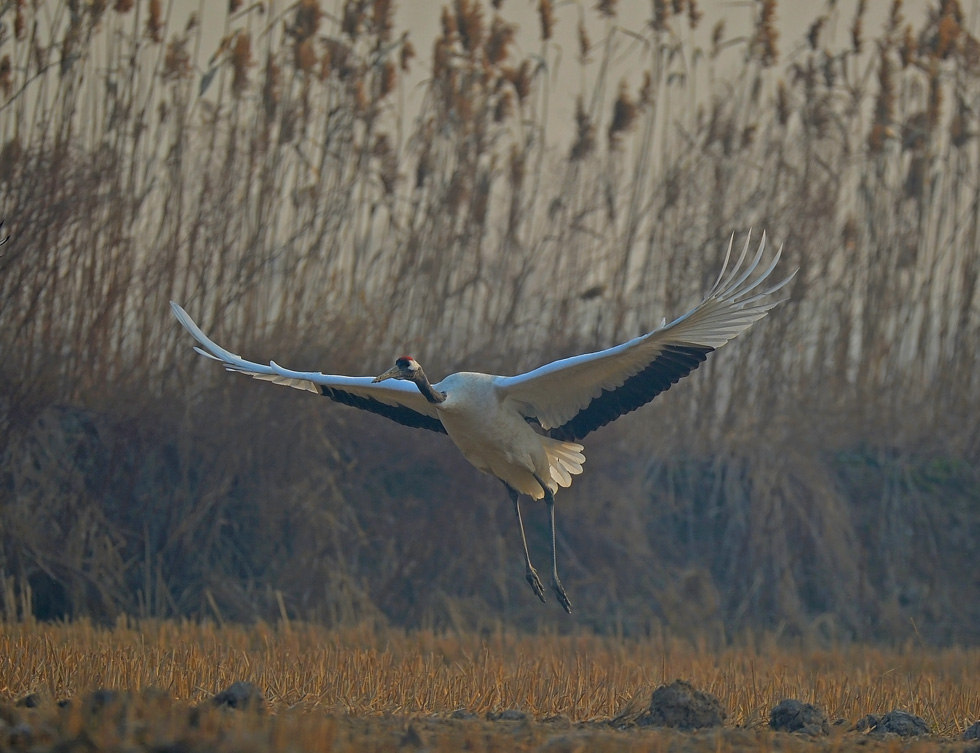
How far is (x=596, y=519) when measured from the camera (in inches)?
439

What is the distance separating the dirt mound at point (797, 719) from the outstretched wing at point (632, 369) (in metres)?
1.63

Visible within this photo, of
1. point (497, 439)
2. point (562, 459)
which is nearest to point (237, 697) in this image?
point (497, 439)

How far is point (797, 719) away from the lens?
520cm

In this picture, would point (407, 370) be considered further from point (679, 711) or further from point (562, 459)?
point (679, 711)

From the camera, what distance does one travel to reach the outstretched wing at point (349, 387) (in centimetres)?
692

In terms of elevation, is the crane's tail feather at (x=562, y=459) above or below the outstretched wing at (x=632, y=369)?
below

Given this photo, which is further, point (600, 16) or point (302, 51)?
point (600, 16)

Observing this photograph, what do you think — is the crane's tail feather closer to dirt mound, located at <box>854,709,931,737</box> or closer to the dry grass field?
the dry grass field

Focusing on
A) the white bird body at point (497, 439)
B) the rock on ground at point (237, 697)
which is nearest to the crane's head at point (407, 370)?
the white bird body at point (497, 439)

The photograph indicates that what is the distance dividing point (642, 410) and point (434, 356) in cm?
187

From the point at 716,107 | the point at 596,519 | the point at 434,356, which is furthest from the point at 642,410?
the point at 716,107

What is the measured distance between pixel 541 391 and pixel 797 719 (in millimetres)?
2262

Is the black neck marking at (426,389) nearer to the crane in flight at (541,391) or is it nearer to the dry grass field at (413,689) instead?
the crane in flight at (541,391)

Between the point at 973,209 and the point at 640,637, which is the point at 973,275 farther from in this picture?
the point at 640,637
